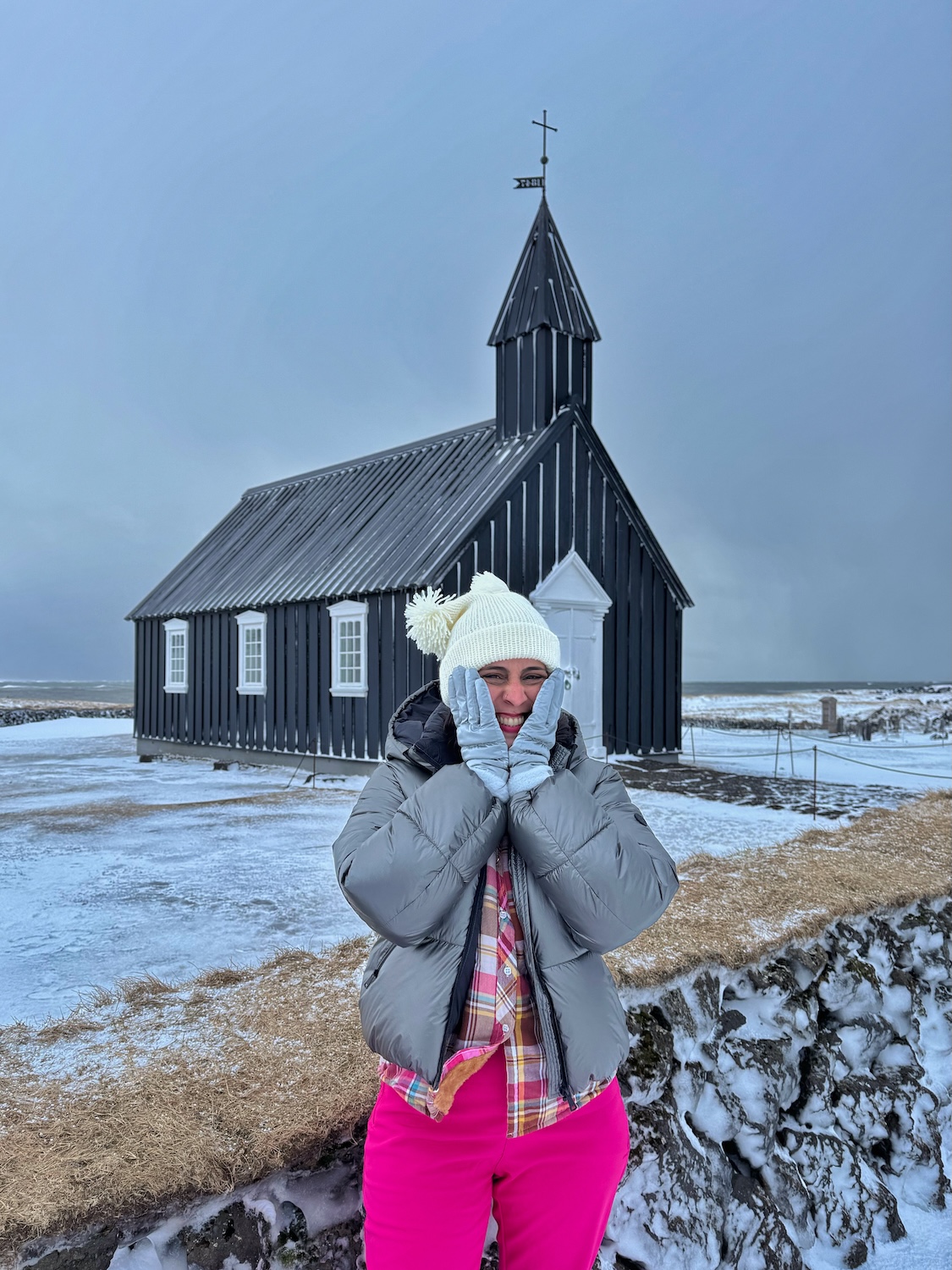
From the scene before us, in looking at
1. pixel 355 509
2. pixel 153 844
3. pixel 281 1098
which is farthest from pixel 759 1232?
pixel 355 509

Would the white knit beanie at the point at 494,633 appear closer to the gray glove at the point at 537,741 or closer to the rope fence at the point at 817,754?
the gray glove at the point at 537,741

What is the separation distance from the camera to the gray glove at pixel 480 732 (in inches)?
88.8

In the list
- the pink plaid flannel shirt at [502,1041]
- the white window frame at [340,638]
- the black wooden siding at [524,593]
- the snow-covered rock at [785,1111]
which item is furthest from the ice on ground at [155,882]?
the pink plaid flannel shirt at [502,1041]

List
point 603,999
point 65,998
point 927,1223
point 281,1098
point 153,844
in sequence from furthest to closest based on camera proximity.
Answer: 1. point 153,844
2. point 927,1223
3. point 65,998
4. point 281,1098
5. point 603,999

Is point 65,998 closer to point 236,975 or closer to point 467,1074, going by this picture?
point 236,975

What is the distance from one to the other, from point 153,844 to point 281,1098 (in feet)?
18.5

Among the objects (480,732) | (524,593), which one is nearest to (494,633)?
(480,732)

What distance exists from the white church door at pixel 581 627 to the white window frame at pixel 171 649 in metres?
8.44

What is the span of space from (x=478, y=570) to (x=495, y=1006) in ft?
35.3

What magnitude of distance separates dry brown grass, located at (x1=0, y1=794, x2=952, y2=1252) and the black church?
25.8ft

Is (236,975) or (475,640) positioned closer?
(475,640)

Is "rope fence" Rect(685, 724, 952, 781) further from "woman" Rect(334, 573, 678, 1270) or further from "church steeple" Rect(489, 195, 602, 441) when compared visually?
"woman" Rect(334, 573, 678, 1270)

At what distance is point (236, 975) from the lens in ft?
15.2

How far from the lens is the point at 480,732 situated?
229 centimetres
